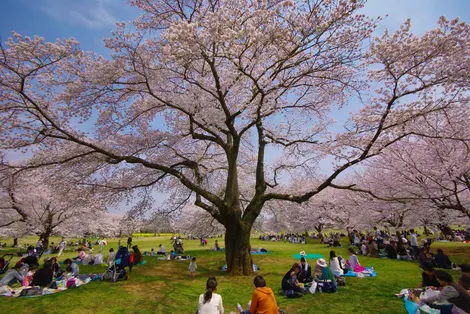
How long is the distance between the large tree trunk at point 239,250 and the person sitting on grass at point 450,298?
6.89m

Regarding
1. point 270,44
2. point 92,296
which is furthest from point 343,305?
point 270,44

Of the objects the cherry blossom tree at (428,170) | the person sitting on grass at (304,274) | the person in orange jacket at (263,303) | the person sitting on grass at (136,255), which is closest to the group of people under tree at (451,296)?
the person in orange jacket at (263,303)

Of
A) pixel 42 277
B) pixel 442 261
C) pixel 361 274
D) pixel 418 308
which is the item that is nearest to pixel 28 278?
pixel 42 277

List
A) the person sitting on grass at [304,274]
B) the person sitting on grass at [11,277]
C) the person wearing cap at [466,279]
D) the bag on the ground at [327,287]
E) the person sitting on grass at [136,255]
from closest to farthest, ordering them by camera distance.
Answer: the person wearing cap at [466,279] < the bag on the ground at [327,287] < the person sitting on grass at [304,274] < the person sitting on grass at [11,277] < the person sitting on grass at [136,255]

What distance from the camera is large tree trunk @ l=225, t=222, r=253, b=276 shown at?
10844 millimetres

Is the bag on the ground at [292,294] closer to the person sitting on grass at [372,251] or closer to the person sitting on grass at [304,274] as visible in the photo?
the person sitting on grass at [304,274]

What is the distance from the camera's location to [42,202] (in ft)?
80.2

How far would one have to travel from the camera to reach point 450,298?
4.54m

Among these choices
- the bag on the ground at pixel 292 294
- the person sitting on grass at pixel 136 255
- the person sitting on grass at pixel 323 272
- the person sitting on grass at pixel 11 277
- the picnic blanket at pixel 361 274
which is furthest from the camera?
the person sitting on grass at pixel 136 255

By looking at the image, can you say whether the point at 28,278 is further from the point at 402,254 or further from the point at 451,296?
the point at 402,254

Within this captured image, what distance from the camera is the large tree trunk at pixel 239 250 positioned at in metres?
10.8

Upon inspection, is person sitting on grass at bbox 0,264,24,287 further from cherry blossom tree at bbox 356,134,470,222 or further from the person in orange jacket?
cherry blossom tree at bbox 356,134,470,222

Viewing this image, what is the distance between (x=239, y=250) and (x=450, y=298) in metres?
7.53

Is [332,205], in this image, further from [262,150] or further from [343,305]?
[343,305]
